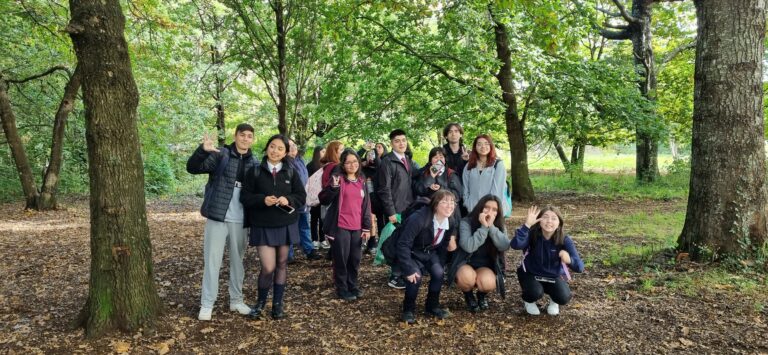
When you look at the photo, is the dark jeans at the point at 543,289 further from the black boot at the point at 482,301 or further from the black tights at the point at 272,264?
the black tights at the point at 272,264

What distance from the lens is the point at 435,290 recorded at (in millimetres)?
4344

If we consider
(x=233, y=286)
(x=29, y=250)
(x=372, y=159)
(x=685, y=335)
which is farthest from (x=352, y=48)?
(x=685, y=335)

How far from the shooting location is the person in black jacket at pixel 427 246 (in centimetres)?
424

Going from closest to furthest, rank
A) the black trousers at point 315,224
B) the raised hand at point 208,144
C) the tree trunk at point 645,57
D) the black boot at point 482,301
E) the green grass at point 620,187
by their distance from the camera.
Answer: the raised hand at point 208,144 → the black boot at point 482,301 → the black trousers at point 315,224 → the green grass at point 620,187 → the tree trunk at point 645,57

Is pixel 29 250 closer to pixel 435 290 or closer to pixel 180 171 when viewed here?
pixel 435 290

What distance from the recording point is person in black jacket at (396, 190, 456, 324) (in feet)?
13.9

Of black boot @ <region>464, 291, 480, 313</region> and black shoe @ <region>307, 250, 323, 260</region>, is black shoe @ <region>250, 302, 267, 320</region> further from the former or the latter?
black shoe @ <region>307, 250, 323, 260</region>

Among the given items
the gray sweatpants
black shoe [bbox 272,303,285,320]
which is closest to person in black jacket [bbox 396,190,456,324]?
black shoe [bbox 272,303,285,320]

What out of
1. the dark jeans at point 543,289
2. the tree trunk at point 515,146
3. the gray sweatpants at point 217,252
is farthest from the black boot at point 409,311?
the tree trunk at point 515,146

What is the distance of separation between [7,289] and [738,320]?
7.34 m

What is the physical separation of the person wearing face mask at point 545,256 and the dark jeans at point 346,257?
64.9 inches

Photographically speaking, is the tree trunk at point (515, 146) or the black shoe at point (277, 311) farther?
the tree trunk at point (515, 146)

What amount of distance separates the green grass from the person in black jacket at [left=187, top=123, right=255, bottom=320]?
40.3 ft

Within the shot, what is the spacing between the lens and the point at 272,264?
4.38m
